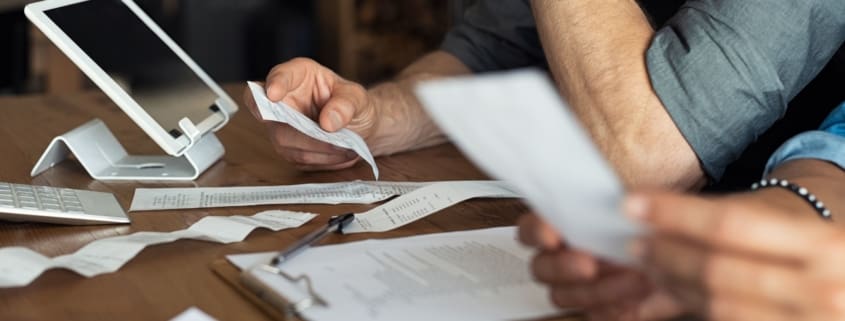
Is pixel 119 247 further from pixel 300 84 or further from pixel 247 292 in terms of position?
pixel 300 84

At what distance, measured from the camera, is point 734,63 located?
1.13m

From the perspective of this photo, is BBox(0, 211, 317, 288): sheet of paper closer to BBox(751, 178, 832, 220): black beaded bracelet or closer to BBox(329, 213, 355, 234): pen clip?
BBox(329, 213, 355, 234): pen clip

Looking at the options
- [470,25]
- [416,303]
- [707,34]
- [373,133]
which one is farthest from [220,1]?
[416,303]

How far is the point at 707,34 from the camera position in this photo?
1146 millimetres

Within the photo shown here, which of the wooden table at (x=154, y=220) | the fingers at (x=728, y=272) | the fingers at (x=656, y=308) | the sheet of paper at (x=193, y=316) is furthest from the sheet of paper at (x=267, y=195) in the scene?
the fingers at (x=728, y=272)

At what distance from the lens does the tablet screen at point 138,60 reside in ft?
4.31

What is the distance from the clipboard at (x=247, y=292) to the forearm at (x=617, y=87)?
407 millimetres

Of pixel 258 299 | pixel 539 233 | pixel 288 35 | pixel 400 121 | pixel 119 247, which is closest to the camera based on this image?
pixel 539 233

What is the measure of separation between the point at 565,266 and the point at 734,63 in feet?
1.42

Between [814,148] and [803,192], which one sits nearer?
[803,192]

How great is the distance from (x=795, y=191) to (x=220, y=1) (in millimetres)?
2991

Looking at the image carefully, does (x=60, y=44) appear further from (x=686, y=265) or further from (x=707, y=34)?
(x=686, y=265)

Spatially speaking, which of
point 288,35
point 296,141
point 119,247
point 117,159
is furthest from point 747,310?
point 288,35

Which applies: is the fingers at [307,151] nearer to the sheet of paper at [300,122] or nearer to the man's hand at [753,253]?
the sheet of paper at [300,122]
